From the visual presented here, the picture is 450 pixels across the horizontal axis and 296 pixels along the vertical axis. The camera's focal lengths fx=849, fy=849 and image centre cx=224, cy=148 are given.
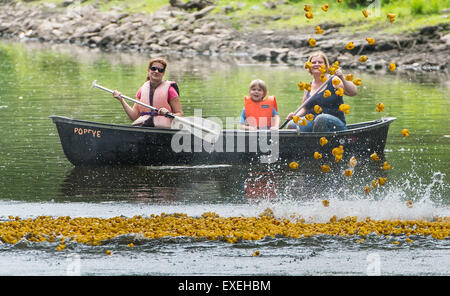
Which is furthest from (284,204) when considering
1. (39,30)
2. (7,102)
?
(39,30)

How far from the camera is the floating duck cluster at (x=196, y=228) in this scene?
28.2ft

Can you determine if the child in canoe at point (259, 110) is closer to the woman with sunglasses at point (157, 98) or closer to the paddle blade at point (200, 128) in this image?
the paddle blade at point (200, 128)

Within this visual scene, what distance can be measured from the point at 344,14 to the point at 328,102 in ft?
86.9

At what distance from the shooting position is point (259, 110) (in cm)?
1292

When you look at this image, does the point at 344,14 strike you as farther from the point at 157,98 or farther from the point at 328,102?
the point at 157,98

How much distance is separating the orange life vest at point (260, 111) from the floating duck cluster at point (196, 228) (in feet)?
11.7

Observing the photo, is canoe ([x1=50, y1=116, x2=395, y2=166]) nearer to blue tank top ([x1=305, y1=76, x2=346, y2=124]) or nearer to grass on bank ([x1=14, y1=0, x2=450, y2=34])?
blue tank top ([x1=305, y1=76, x2=346, y2=124])

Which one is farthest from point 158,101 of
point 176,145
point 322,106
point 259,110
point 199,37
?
point 199,37

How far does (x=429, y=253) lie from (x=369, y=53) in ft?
87.0

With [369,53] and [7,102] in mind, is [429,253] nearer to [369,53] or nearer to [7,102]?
[7,102]

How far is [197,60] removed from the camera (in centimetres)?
3722

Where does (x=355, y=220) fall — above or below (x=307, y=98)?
below
